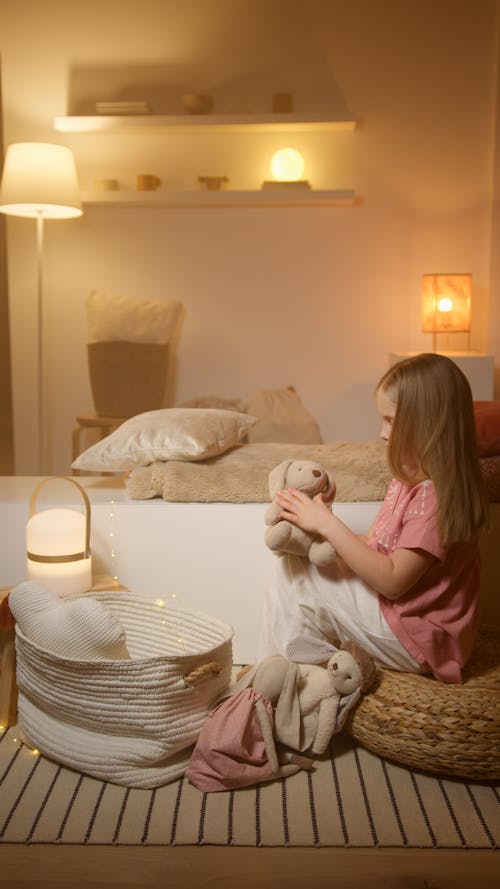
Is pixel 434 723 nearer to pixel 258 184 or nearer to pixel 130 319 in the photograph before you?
pixel 130 319

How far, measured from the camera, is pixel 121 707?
159cm

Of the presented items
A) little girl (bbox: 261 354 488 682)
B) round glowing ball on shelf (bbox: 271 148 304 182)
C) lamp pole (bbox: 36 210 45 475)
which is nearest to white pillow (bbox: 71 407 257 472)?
little girl (bbox: 261 354 488 682)

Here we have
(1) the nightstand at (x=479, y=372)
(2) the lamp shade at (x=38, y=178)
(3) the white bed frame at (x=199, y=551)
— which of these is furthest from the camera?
(2) the lamp shade at (x=38, y=178)

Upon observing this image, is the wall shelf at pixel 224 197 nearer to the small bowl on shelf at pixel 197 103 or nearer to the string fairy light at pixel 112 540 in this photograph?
the small bowl on shelf at pixel 197 103

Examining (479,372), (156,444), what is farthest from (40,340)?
(156,444)

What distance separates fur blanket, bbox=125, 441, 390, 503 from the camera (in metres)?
2.15

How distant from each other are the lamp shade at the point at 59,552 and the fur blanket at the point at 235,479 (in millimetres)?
216

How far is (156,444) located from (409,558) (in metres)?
0.82

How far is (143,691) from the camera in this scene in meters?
1.58

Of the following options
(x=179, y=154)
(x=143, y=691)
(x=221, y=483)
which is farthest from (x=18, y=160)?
(x=143, y=691)

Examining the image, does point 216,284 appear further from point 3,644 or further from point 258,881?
point 258,881

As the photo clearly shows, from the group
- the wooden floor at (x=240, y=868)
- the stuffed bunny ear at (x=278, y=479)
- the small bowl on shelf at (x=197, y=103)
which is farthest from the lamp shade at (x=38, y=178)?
the wooden floor at (x=240, y=868)

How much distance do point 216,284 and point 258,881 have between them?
332cm

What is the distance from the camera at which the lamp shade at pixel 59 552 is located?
1.98 meters
